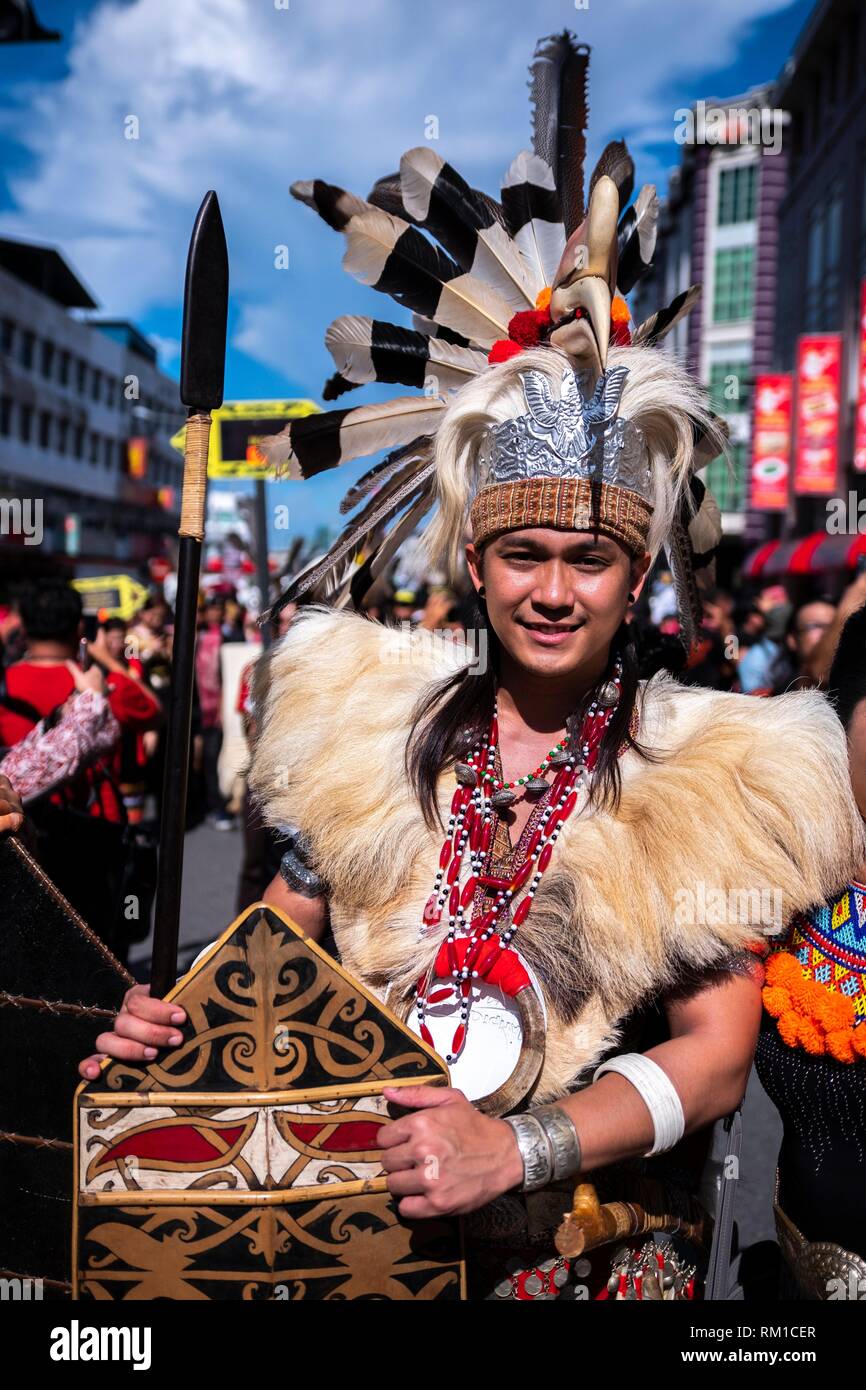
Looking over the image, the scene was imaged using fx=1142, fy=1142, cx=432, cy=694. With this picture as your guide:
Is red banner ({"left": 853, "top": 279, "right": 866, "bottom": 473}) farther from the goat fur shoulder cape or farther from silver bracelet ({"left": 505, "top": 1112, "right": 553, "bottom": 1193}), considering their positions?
silver bracelet ({"left": 505, "top": 1112, "right": 553, "bottom": 1193})

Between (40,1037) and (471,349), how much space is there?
145 cm

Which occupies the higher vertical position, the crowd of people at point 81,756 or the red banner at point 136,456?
the red banner at point 136,456

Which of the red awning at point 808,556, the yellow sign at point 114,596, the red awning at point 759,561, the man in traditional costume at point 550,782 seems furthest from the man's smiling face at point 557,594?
the red awning at point 759,561

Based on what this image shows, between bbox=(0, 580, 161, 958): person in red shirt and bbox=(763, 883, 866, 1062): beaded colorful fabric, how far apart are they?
8.73 feet

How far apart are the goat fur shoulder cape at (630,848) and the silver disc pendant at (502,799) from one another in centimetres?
9

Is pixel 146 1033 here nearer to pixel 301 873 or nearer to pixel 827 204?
pixel 301 873

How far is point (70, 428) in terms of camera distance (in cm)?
4594

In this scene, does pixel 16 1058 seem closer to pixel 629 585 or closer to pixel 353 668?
pixel 353 668

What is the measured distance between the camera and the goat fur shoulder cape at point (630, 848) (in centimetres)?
173

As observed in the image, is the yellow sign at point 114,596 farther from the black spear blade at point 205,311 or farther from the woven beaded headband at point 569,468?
the black spear blade at point 205,311

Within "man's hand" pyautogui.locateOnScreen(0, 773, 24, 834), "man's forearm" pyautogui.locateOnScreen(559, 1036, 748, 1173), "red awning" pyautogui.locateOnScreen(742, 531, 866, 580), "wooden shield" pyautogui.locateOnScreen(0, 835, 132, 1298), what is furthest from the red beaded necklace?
"red awning" pyautogui.locateOnScreen(742, 531, 866, 580)

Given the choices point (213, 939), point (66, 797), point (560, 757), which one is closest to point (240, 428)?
point (213, 939)

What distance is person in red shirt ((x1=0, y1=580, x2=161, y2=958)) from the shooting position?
3.99 meters

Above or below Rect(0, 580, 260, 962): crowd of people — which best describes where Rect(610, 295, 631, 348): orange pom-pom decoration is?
above
